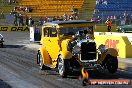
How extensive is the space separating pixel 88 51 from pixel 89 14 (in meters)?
36.6

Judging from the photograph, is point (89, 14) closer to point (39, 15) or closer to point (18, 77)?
point (39, 15)

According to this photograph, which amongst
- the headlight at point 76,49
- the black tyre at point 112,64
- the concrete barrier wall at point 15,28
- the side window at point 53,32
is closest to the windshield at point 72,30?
the side window at point 53,32

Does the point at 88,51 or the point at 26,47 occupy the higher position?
the point at 88,51

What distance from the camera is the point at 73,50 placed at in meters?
12.4

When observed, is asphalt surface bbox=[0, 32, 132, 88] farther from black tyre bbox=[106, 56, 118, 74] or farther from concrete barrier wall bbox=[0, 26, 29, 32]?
concrete barrier wall bbox=[0, 26, 29, 32]

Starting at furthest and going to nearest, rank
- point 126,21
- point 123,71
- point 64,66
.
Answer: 1. point 126,21
2. point 123,71
3. point 64,66

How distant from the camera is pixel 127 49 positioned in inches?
740

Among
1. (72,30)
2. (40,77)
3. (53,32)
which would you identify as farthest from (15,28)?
(40,77)

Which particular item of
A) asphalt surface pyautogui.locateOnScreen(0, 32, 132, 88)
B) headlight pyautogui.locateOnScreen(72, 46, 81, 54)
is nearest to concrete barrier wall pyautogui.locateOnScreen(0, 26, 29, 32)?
asphalt surface pyautogui.locateOnScreen(0, 32, 132, 88)

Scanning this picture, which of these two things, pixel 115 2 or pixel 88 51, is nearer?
pixel 88 51

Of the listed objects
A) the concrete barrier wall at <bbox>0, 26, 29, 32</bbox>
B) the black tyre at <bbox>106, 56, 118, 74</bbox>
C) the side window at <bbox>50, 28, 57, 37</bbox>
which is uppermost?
the side window at <bbox>50, 28, 57, 37</bbox>

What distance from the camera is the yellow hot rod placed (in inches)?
478

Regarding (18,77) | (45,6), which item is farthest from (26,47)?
(45,6)

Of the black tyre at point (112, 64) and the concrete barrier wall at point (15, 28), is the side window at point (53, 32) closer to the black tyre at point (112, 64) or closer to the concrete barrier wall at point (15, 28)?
the black tyre at point (112, 64)
